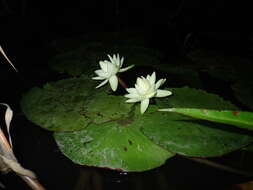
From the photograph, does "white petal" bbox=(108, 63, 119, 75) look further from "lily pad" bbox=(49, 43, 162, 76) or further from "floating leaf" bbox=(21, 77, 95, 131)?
"lily pad" bbox=(49, 43, 162, 76)

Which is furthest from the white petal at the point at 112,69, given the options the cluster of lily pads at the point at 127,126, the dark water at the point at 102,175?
the dark water at the point at 102,175

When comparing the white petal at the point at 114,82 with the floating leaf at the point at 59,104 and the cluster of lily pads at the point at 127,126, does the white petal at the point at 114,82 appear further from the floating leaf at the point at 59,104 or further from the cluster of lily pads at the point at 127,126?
the floating leaf at the point at 59,104

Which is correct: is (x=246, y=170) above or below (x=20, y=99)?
below

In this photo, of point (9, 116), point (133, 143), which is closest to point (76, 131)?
point (133, 143)

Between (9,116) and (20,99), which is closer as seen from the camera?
(9,116)

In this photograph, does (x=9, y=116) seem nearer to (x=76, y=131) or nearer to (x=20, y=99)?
(x=76, y=131)

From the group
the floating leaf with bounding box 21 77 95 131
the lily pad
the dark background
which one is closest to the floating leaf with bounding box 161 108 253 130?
the floating leaf with bounding box 21 77 95 131

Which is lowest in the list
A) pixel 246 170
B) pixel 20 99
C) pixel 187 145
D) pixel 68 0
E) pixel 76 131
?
pixel 246 170
